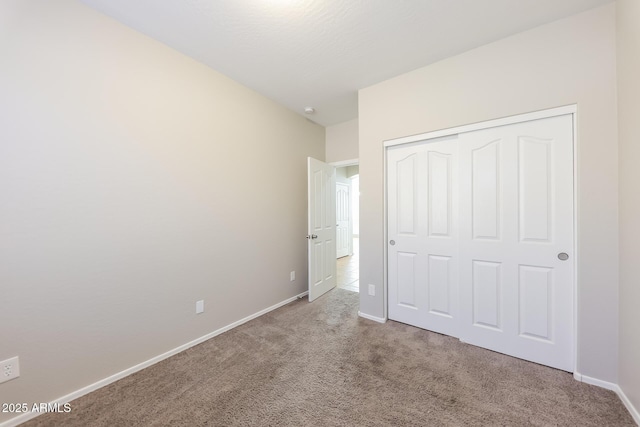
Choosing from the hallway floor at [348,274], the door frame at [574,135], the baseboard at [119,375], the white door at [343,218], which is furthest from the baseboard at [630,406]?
the white door at [343,218]

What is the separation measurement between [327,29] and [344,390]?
8.68 feet

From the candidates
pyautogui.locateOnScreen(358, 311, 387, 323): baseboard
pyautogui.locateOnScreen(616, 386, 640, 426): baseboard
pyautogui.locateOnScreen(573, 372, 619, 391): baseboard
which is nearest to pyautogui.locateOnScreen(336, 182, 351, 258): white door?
pyautogui.locateOnScreen(358, 311, 387, 323): baseboard

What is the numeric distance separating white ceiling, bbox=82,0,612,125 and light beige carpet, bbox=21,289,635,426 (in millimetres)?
2626

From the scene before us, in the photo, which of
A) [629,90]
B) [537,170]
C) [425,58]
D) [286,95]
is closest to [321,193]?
[286,95]

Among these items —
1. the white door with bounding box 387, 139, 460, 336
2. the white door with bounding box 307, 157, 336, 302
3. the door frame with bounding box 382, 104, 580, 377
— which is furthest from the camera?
the white door with bounding box 307, 157, 336, 302

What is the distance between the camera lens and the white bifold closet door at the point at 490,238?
1.81 meters

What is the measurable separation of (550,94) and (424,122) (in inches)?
35.1

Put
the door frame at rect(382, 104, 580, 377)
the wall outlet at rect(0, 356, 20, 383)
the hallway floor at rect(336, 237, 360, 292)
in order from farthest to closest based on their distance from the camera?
the hallway floor at rect(336, 237, 360, 292)
the door frame at rect(382, 104, 580, 377)
the wall outlet at rect(0, 356, 20, 383)

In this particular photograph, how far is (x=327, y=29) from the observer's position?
1846 mm

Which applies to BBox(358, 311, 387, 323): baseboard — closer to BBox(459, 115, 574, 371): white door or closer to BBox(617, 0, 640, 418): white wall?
BBox(459, 115, 574, 371): white door

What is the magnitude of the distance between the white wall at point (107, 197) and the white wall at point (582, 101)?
7.12 feet

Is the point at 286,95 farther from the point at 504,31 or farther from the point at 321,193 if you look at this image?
the point at 504,31

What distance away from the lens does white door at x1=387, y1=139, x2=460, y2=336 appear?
2309 mm

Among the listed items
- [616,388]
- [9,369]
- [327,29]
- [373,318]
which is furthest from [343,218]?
[9,369]
